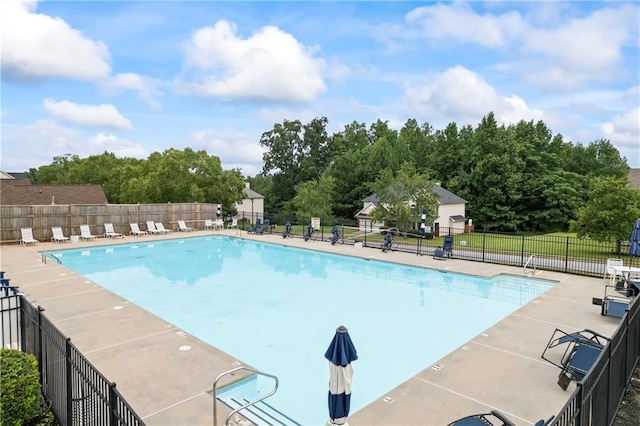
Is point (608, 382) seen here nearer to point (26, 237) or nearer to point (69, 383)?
point (69, 383)

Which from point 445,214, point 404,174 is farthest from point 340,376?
point 445,214

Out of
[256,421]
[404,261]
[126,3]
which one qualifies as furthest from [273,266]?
[256,421]

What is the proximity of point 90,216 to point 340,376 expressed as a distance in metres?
20.6

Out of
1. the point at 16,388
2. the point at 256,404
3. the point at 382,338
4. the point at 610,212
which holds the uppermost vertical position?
the point at 610,212

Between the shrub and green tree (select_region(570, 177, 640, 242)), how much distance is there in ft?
66.9

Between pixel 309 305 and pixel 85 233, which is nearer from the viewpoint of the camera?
pixel 309 305

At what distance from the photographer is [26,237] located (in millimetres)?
18688

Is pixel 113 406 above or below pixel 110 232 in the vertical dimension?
above

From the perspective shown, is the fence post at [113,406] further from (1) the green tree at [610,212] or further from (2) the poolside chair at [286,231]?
(1) the green tree at [610,212]

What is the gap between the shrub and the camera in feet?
13.1

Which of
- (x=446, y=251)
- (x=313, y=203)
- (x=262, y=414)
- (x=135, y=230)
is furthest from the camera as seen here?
(x=313, y=203)

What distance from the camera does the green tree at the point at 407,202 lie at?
25391 millimetres

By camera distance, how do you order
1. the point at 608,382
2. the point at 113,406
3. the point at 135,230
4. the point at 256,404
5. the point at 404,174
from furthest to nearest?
the point at 404,174 < the point at 135,230 < the point at 256,404 < the point at 608,382 < the point at 113,406

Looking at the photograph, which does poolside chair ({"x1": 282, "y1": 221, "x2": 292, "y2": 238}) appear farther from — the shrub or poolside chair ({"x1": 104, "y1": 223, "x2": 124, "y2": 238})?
the shrub
